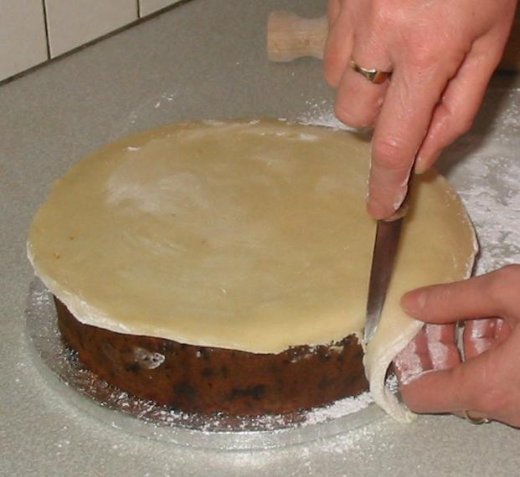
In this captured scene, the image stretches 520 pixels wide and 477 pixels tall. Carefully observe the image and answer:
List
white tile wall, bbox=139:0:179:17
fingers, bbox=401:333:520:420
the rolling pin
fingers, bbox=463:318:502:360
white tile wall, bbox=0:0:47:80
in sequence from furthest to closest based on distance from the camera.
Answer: white tile wall, bbox=139:0:179:17
the rolling pin
white tile wall, bbox=0:0:47:80
fingers, bbox=463:318:502:360
fingers, bbox=401:333:520:420

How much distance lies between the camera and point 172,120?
1.34 m

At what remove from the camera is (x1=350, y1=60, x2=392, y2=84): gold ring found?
0.67 metres

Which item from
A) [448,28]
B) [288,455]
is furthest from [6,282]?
[448,28]

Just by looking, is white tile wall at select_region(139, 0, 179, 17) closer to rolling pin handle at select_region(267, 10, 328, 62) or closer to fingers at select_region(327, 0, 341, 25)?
rolling pin handle at select_region(267, 10, 328, 62)

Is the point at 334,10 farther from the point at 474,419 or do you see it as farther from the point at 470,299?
the point at 474,419

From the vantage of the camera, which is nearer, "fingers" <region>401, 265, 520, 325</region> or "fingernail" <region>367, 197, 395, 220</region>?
"fingernail" <region>367, 197, 395, 220</region>

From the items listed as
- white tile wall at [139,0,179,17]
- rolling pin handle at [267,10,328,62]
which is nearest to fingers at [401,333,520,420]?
rolling pin handle at [267,10,328,62]

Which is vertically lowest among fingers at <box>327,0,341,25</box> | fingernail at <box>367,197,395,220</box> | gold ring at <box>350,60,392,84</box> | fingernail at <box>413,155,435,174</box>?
fingernail at <box>367,197,395,220</box>

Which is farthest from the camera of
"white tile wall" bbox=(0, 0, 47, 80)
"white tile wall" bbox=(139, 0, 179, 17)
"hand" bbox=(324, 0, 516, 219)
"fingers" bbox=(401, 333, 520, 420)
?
"white tile wall" bbox=(139, 0, 179, 17)

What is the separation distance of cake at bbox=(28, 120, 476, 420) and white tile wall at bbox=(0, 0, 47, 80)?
38 centimetres

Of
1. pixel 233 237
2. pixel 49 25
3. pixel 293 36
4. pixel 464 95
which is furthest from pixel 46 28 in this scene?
pixel 464 95

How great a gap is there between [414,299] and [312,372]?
0.36ft

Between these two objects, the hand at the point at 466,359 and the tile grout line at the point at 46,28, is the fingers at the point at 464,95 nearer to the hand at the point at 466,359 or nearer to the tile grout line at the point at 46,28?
the hand at the point at 466,359

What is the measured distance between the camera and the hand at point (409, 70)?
647 millimetres
